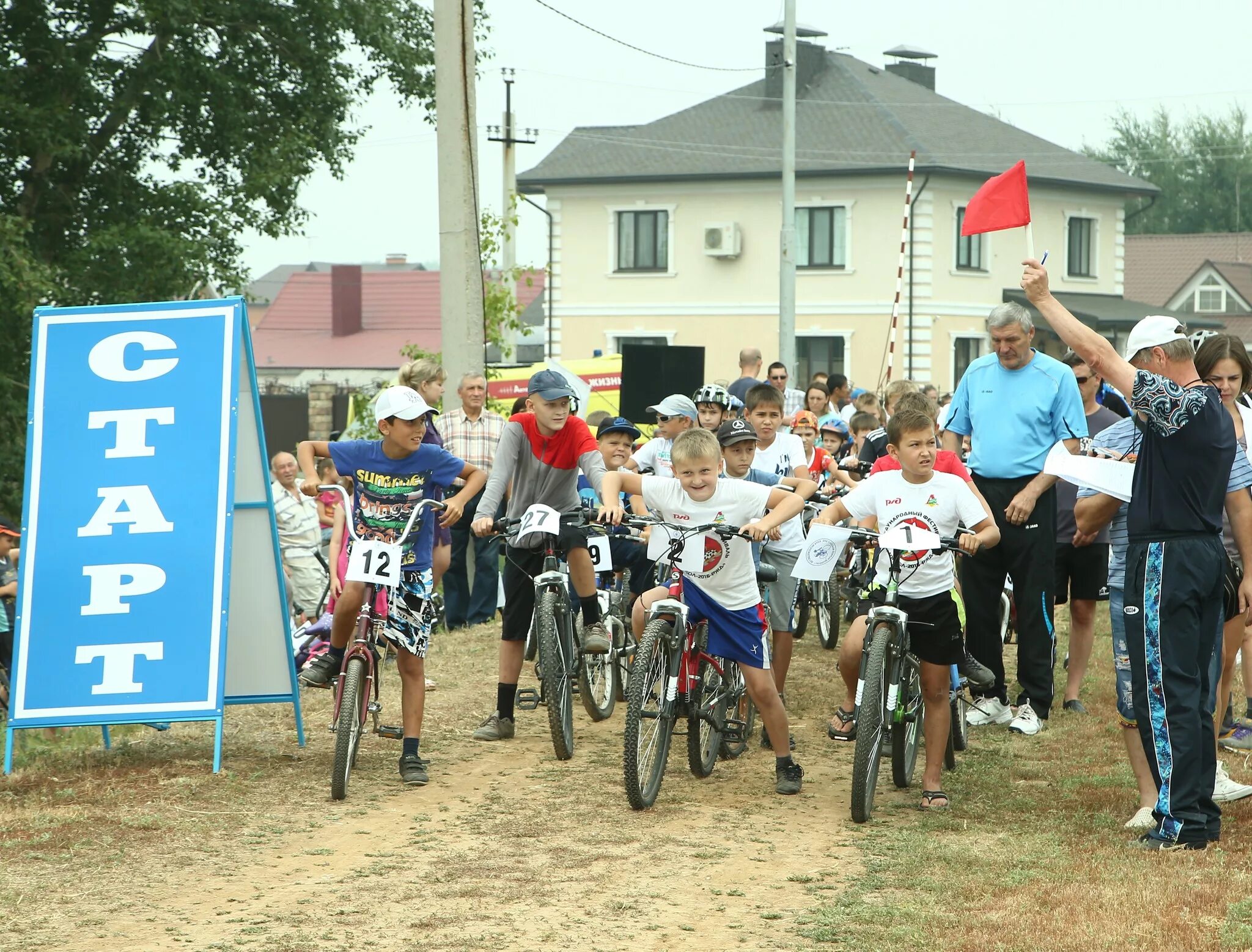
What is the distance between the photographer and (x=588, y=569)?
28.9 feet

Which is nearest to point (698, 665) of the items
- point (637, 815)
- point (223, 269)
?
point (637, 815)

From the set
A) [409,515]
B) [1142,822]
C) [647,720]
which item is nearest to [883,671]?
[647,720]

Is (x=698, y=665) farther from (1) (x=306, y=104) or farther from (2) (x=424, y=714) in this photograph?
(1) (x=306, y=104)

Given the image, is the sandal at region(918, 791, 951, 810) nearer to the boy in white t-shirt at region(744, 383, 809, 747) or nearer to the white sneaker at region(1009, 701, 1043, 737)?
the boy in white t-shirt at region(744, 383, 809, 747)

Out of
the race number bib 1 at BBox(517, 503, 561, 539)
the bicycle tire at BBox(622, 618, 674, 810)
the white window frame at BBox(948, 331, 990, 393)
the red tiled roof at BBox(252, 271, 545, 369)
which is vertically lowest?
the bicycle tire at BBox(622, 618, 674, 810)

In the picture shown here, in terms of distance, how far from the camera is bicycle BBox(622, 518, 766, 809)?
6.85 m

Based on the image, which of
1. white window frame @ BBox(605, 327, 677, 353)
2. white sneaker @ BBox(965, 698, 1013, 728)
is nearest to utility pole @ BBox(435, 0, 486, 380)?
white sneaker @ BBox(965, 698, 1013, 728)

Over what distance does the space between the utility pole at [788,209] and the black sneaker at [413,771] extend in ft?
56.0

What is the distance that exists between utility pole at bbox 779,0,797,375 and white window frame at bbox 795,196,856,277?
60.2ft

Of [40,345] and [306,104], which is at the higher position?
[306,104]

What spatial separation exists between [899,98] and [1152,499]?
4295cm

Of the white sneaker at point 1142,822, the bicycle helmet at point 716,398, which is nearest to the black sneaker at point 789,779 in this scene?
the white sneaker at point 1142,822

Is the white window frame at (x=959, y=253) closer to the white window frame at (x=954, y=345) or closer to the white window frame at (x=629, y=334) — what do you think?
the white window frame at (x=954, y=345)

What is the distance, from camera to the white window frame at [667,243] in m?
45.9
